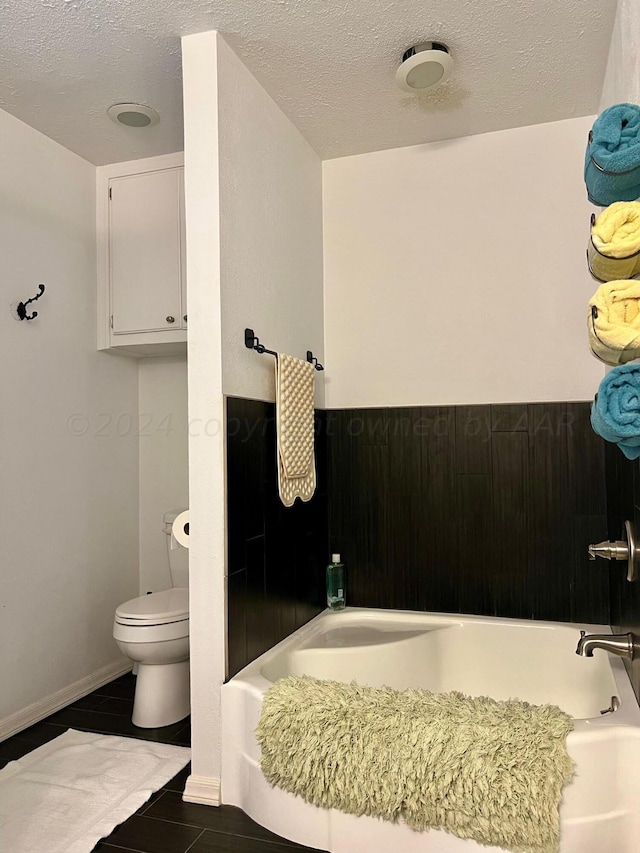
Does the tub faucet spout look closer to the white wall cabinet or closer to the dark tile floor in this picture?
the dark tile floor

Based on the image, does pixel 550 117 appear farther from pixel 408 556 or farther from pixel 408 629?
pixel 408 629

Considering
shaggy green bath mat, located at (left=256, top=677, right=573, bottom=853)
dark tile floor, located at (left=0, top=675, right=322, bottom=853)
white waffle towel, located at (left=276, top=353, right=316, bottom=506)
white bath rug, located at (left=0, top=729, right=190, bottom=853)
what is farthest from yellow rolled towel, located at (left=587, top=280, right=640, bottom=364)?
white bath rug, located at (left=0, top=729, right=190, bottom=853)

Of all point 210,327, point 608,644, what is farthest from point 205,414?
point 608,644

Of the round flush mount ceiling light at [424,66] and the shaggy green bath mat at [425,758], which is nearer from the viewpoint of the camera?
the shaggy green bath mat at [425,758]

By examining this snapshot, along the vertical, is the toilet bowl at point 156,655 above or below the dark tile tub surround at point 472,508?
below

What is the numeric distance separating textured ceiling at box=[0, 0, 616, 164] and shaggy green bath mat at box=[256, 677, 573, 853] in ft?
6.81

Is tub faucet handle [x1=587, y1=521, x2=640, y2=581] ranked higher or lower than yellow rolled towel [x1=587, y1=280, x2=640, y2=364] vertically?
lower

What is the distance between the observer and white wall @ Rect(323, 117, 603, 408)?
106 inches

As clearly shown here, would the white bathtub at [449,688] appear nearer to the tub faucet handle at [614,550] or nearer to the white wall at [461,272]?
the tub faucet handle at [614,550]

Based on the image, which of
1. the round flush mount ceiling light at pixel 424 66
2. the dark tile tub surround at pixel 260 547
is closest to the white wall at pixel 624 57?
the round flush mount ceiling light at pixel 424 66

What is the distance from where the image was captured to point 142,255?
10.2 feet

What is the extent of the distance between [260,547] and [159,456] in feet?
4.30

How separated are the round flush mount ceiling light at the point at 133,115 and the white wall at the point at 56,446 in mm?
431

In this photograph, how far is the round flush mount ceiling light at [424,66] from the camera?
217cm
